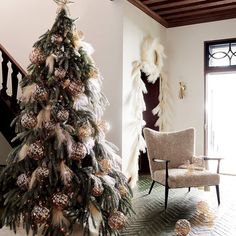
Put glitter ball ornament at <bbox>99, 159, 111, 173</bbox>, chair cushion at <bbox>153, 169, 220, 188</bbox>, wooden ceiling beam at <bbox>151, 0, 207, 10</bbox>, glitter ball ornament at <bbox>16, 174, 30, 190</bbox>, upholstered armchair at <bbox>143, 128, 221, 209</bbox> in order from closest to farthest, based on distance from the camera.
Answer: glitter ball ornament at <bbox>16, 174, 30, 190</bbox>
glitter ball ornament at <bbox>99, 159, 111, 173</bbox>
chair cushion at <bbox>153, 169, 220, 188</bbox>
upholstered armchair at <bbox>143, 128, 221, 209</bbox>
wooden ceiling beam at <bbox>151, 0, 207, 10</bbox>

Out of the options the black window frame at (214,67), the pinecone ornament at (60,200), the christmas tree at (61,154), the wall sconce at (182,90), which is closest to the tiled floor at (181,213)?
the christmas tree at (61,154)

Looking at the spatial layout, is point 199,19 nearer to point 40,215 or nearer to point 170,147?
point 170,147

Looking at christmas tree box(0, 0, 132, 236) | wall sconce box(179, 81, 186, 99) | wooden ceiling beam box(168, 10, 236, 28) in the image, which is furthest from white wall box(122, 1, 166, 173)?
christmas tree box(0, 0, 132, 236)

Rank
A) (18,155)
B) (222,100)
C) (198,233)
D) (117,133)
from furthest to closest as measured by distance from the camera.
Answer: (222,100), (117,133), (198,233), (18,155)

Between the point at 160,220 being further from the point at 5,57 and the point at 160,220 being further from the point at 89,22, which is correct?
the point at 89,22

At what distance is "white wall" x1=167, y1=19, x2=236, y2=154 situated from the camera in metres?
6.62

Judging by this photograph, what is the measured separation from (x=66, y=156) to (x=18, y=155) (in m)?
0.44

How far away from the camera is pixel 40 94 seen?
111 inches

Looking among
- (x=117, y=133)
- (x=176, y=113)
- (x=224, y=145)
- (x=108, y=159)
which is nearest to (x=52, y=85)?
(x=108, y=159)

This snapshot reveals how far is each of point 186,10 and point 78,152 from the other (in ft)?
14.7

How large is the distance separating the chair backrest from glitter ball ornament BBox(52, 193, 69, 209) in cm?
202

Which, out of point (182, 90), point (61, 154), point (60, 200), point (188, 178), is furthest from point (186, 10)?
point (60, 200)

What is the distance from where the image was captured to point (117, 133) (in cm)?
534

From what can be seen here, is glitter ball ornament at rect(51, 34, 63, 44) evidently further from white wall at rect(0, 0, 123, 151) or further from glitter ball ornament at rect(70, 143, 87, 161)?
white wall at rect(0, 0, 123, 151)
